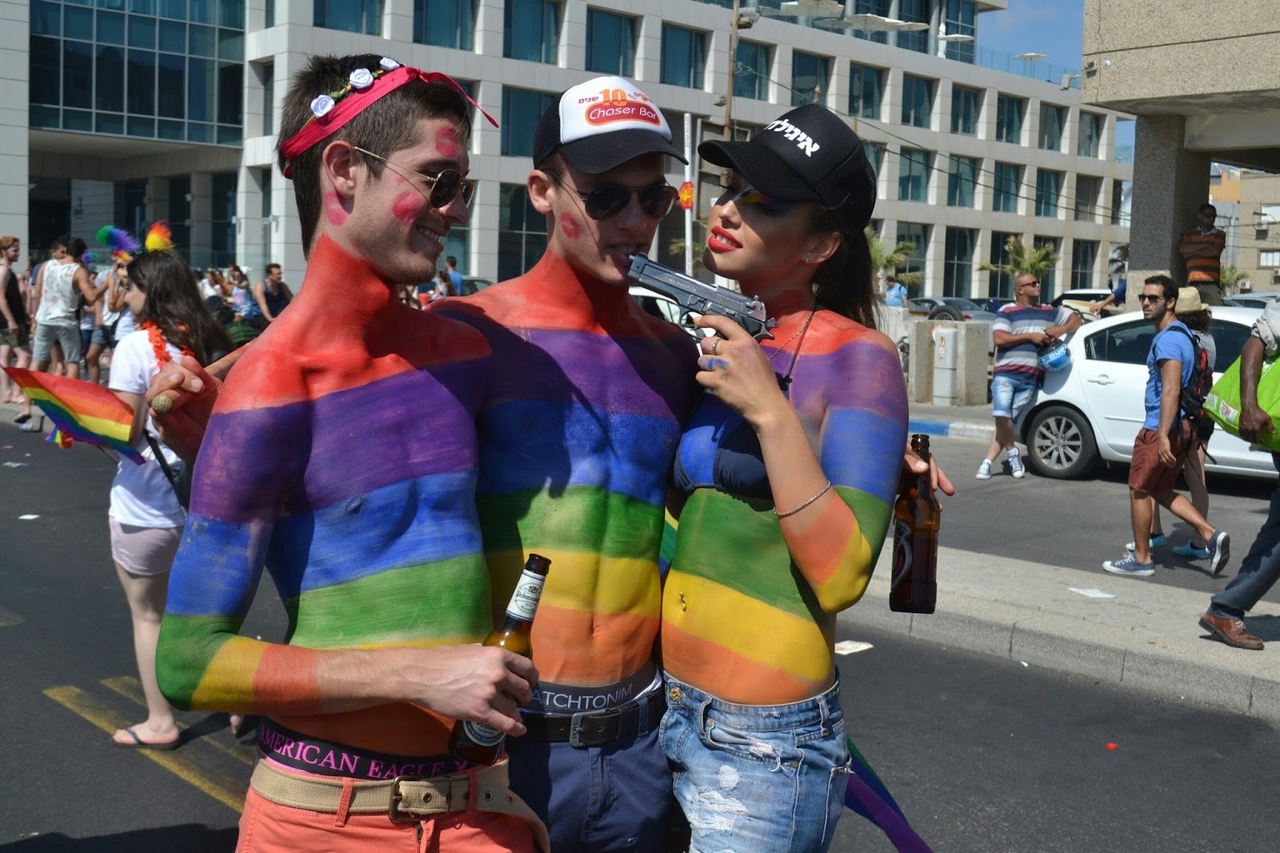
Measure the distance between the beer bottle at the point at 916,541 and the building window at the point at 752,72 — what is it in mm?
47827

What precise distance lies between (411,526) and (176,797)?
3.33 meters

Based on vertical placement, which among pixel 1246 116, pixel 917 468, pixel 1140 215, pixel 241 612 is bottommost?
pixel 241 612

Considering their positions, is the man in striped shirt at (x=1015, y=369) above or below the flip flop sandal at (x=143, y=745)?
above

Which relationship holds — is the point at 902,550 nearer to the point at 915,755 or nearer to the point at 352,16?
the point at 915,755

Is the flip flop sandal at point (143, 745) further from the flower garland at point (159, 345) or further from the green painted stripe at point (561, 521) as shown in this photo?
the green painted stripe at point (561, 521)

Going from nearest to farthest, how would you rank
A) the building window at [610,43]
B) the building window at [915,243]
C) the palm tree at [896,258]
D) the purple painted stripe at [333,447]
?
the purple painted stripe at [333,447]
the building window at [610,43]
the palm tree at [896,258]
the building window at [915,243]

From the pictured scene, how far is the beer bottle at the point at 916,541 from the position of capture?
2615mm

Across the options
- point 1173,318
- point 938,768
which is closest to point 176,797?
point 938,768

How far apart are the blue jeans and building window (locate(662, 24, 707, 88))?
42050 mm

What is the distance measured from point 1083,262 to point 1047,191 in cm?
577

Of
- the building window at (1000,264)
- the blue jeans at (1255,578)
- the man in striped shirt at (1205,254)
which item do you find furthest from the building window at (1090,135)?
the blue jeans at (1255,578)

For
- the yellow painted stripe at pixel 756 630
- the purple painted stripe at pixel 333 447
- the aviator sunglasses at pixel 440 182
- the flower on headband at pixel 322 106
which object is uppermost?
the flower on headband at pixel 322 106

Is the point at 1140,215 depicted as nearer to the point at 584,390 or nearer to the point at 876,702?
the point at 876,702

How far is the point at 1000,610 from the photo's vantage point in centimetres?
710
